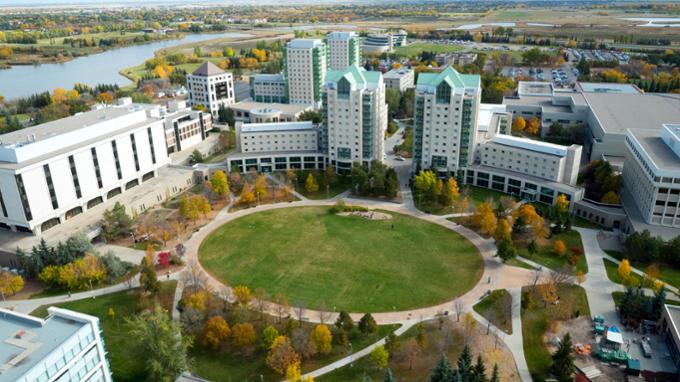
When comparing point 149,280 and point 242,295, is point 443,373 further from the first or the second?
point 149,280

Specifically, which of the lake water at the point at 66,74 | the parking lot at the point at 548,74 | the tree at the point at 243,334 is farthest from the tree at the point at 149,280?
the lake water at the point at 66,74

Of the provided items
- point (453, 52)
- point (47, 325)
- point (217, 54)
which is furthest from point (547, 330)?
point (217, 54)

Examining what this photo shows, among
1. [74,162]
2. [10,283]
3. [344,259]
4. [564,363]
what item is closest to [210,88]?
[74,162]

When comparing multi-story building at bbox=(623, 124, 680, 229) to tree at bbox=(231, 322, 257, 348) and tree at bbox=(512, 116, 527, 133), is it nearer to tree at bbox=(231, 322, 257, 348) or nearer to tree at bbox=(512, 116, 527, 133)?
tree at bbox=(512, 116, 527, 133)

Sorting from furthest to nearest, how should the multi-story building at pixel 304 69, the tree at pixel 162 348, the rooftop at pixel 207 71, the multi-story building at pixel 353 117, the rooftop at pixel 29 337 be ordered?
the multi-story building at pixel 304 69
the rooftop at pixel 207 71
the multi-story building at pixel 353 117
the tree at pixel 162 348
the rooftop at pixel 29 337

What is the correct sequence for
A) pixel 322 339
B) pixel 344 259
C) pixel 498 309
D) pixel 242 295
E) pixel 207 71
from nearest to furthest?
pixel 322 339 → pixel 242 295 → pixel 498 309 → pixel 344 259 → pixel 207 71

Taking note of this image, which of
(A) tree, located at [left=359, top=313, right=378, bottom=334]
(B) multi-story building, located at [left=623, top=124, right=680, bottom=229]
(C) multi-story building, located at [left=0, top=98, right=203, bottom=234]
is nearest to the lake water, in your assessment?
(C) multi-story building, located at [left=0, top=98, right=203, bottom=234]

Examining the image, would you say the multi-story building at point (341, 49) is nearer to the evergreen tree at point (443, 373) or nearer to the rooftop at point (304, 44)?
the rooftop at point (304, 44)
